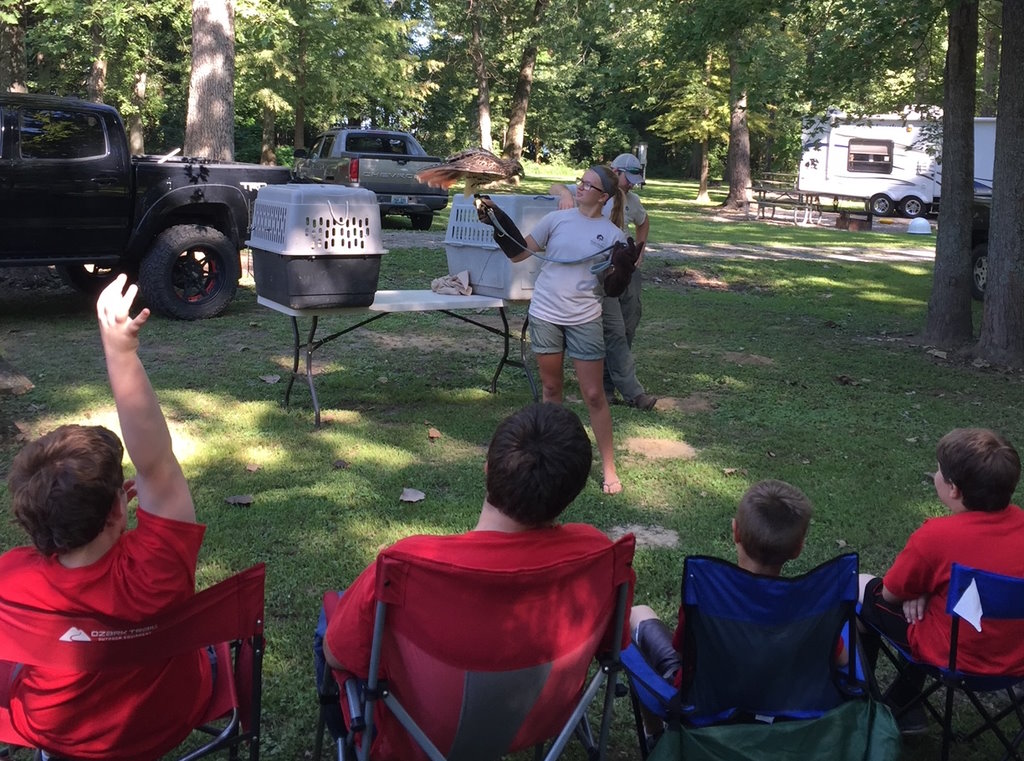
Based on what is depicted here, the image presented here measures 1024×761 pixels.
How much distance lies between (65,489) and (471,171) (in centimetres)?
386

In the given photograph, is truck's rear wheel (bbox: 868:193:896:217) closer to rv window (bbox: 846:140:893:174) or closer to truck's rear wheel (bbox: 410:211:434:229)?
rv window (bbox: 846:140:893:174)

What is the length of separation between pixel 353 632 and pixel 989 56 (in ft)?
74.8

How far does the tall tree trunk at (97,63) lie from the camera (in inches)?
824

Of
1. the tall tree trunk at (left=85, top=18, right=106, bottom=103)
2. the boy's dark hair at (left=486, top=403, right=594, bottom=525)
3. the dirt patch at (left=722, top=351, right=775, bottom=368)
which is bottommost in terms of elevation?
the dirt patch at (left=722, top=351, right=775, bottom=368)

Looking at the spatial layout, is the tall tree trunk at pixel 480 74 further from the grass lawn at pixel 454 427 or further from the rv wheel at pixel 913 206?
the grass lawn at pixel 454 427

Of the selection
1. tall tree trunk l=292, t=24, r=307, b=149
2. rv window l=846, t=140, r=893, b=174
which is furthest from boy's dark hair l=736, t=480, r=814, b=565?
rv window l=846, t=140, r=893, b=174

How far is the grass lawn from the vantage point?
4410 mm

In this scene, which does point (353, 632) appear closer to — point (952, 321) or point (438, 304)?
point (438, 304)

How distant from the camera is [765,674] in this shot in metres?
2.55

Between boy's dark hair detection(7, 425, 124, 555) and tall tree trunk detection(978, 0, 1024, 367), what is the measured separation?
8031 millimetres

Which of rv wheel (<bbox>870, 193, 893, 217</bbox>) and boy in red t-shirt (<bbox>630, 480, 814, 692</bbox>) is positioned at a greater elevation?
rv wheel (<bbox>870, 193, 893, 217</bbox>)

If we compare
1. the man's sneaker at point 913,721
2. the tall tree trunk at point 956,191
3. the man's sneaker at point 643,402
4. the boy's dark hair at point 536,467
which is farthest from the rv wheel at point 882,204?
the boy's dark hair at point 536,467

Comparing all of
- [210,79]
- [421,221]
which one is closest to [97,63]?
[421,221]

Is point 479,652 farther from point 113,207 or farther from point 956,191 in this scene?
point 956,191
